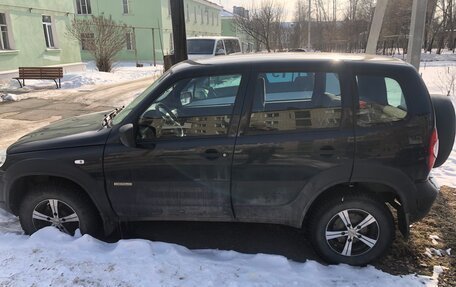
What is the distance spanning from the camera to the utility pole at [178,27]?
25.0ft

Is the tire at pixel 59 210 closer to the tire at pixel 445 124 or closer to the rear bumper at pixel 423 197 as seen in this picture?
the rear bumper at pixel 423 197

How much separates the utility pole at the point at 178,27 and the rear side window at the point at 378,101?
5.21 meters

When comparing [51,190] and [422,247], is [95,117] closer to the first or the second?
[51,190]

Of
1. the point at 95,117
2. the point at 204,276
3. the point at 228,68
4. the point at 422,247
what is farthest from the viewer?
the point at 95,117

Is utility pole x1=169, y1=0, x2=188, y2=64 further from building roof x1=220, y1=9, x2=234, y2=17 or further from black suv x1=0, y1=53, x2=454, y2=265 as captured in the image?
building roof x1=220, y1=9, x2=234, y2=17

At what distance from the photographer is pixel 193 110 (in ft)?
11.4

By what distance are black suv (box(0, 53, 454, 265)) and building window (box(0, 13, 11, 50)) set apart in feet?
54.2

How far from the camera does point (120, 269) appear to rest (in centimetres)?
323

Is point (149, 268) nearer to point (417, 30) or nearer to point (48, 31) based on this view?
point (417, 30)

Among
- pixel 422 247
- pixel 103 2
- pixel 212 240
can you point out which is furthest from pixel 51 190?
pixel 103 2

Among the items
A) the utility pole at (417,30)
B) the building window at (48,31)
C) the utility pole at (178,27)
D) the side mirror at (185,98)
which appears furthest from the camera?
the building window at (48,31)

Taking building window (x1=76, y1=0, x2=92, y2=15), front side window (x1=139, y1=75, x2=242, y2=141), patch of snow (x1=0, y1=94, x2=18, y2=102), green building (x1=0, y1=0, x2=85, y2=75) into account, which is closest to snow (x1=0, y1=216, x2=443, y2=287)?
front side window (x1=139, y1=75, x2=242, y2=141)

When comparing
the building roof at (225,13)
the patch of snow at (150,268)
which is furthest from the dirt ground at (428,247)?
the building roof at (225,13)

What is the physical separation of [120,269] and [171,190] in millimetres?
754
